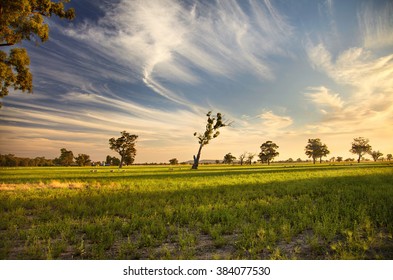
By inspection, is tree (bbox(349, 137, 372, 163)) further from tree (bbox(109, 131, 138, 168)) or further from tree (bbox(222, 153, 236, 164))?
tree (bbox(109, 131, 138, 168))

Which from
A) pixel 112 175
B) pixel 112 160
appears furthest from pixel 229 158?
pixel 112 175

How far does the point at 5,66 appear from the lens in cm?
1440

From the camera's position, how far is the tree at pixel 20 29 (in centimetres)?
1195

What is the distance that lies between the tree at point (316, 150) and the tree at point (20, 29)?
427 ft

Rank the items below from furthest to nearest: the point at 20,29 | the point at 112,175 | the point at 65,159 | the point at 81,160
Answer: the point at 65,159
the point at 81,160
the point at 112,175
the point at 20,29

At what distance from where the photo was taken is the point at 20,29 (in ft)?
43.7

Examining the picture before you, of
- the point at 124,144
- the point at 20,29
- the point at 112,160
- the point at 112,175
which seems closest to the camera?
the point at 20,29

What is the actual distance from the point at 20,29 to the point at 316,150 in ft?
432

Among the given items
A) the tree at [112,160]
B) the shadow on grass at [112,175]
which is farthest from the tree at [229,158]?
the shadow on grass at [112,175]

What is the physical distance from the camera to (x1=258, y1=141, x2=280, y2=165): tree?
126688 mm

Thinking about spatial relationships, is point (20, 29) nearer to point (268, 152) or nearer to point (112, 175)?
point (112, 175)

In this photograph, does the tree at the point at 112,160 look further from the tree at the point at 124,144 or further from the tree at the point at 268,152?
the tree at the point at 268,152
